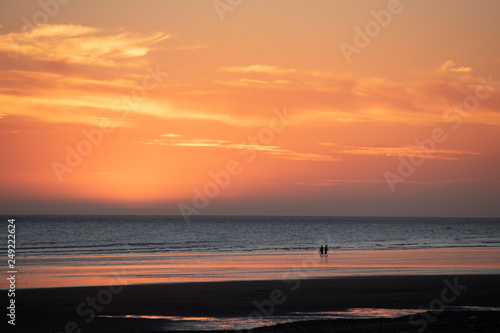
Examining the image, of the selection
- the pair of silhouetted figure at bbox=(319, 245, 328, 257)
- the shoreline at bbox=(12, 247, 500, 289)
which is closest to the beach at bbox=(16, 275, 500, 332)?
the shoreline at bbox=(12, 247, 500, 289)

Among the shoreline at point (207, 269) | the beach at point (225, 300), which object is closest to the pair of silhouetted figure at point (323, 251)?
the shoreline at point (207, 269)

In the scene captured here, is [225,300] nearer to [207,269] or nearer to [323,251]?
[207,269]

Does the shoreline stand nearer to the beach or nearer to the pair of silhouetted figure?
the beach

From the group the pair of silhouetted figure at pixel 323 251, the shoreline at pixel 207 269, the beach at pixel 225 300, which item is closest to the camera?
the beach at pixel 225 300

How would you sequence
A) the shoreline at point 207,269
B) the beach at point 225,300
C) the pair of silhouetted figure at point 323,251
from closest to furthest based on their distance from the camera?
the beach at point 225,300
the shoreline at point 207,269
the pair of silhouetted figure at point 323,251

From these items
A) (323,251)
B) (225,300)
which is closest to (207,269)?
(225,300)

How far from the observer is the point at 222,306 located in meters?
26.7

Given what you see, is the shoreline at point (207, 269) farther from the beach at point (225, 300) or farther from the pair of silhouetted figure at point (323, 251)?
the pair of silhouetted figure at point (323, 251)

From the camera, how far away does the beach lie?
2375 centimetres

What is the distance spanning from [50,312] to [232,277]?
48.8ft

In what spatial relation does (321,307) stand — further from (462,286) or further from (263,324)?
(462,286)

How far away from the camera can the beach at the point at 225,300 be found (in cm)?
2375

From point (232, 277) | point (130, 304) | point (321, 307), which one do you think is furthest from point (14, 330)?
point (232, 277)

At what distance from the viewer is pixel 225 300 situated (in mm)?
28359
